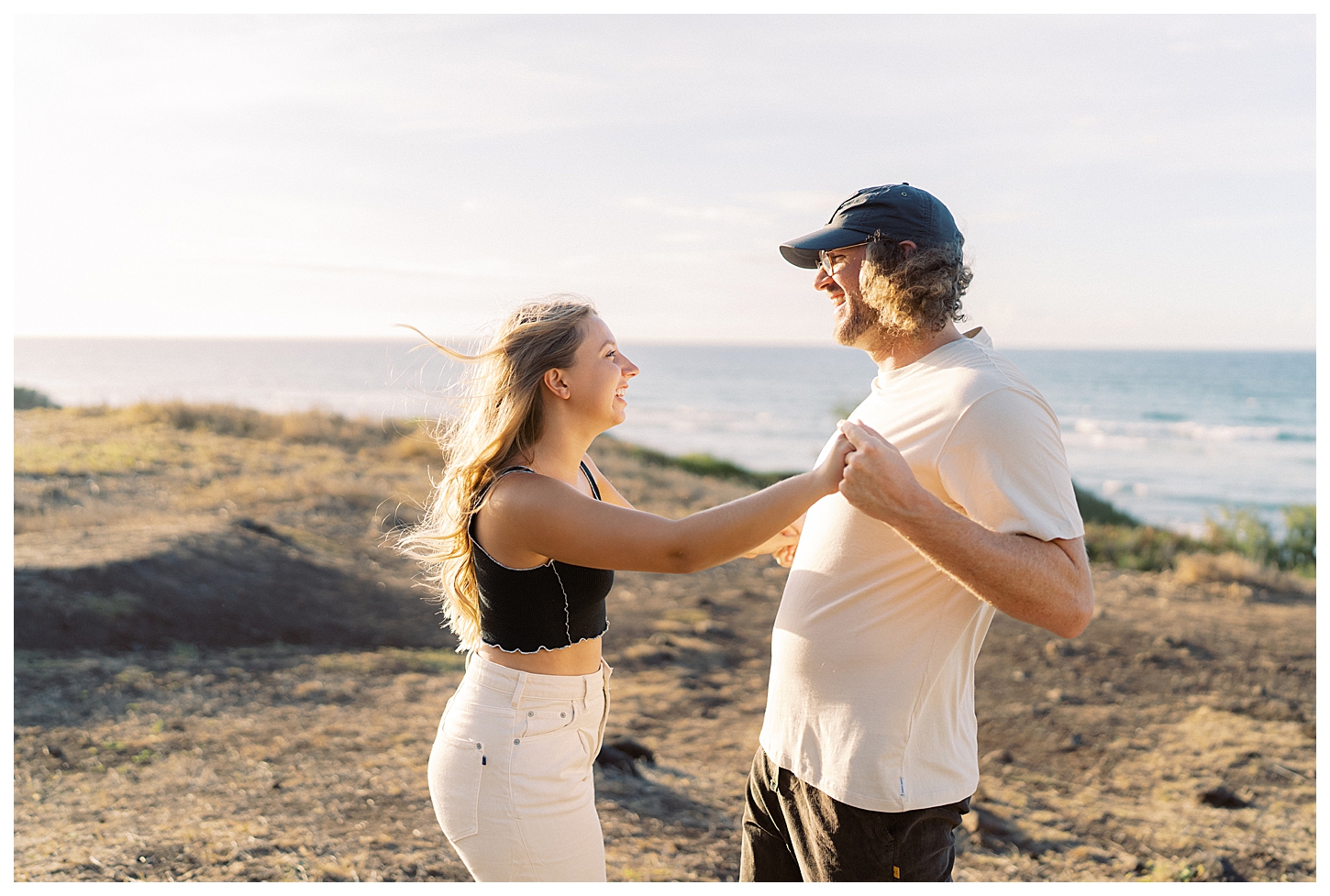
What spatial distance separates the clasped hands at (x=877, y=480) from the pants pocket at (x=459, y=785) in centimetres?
108

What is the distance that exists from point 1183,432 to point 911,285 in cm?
5579

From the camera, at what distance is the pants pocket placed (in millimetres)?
2246

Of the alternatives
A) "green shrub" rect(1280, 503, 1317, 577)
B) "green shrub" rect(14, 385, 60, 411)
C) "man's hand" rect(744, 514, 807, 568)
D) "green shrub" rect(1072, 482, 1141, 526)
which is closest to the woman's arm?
"man's hand" rect(744, 514, 807, 568)

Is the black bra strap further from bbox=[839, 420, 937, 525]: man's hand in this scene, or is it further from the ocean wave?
the ocean wave

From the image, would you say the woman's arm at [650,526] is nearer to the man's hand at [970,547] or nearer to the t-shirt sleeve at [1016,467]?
the man's hand at [970,547]

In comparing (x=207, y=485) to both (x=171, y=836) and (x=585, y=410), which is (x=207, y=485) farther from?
(x=585, y=410)

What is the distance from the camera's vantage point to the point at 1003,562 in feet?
6.90

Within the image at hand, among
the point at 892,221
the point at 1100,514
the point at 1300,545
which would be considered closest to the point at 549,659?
the point at 892,221

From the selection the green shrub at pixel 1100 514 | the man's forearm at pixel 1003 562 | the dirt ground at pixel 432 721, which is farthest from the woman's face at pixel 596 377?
the green shrub at pixel 1100 514

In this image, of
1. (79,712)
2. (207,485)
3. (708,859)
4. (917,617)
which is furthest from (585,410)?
(207,485)

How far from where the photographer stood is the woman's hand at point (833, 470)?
2205mm

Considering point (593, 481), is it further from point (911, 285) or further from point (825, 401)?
point (825, 401)

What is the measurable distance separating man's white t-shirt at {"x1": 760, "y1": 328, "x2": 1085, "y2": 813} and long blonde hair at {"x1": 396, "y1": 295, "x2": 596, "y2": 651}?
849 millimetres

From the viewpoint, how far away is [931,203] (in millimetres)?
2645
